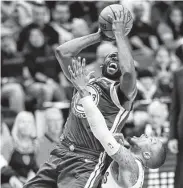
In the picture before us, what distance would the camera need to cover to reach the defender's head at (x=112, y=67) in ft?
17.8

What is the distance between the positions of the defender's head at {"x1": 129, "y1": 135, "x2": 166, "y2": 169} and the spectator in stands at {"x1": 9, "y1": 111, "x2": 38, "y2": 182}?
109 inches

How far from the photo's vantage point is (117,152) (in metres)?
5.14

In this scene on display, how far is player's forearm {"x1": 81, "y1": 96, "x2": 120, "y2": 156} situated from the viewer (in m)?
5.16

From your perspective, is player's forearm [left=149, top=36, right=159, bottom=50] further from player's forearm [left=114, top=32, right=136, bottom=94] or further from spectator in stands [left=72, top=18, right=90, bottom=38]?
player's forearm [left=114, top=32, right=136, bottom=94]

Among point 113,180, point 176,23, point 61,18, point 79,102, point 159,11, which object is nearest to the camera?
point 113,180

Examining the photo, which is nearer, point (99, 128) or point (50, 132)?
point (99, 128)

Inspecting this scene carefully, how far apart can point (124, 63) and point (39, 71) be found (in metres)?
5.59

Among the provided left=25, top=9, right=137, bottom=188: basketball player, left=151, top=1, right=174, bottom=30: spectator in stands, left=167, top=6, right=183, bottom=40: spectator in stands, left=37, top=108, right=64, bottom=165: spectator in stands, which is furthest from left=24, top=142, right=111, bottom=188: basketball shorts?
left=151, top=1, right=174, bottom=30: spectator in stands

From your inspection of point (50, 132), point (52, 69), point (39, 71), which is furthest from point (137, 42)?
point (50, 132)

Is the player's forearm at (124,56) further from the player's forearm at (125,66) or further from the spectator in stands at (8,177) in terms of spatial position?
the spectator in stands at (8,177)

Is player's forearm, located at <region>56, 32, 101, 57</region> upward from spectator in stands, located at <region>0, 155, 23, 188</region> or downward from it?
upward

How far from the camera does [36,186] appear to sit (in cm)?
549

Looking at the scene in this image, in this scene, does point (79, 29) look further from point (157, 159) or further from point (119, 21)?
point (157, 159)

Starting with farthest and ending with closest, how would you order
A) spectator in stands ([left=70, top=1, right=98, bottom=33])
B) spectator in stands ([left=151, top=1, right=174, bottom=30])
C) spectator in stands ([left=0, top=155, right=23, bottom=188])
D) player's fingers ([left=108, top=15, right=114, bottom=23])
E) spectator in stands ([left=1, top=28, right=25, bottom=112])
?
1. spectator in stands ([left=151, top=1, right=174, bottom=30])
2. spectator in stands ([left=70, top=1, right=98, bottom=33])
3. spectator in stands ([left=1, top=28, right=25, bottom=112])
4. spectator in stands ([left=0, top=155, right=23, bottom=188])
5. player's fingers ([left=108, top=15, right=114, bottom=23])
